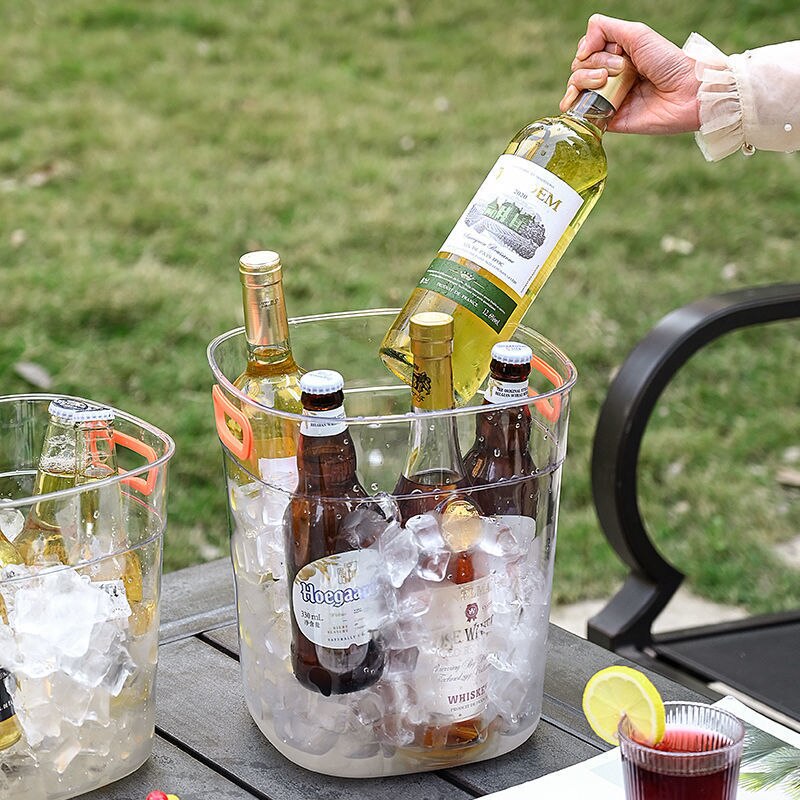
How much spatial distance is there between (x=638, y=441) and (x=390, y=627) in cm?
76

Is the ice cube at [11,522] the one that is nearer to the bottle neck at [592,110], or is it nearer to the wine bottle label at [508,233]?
the wine bottle label at [508,233]

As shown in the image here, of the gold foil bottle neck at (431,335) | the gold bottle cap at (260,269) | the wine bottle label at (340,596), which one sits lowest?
the wine bottle label at (340,596)

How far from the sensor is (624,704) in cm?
91

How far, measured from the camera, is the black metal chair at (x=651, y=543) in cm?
161

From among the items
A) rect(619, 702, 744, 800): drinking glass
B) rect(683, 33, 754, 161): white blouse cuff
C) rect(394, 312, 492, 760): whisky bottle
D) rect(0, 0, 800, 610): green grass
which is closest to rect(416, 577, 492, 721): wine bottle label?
rect(394, 312, 492, 760): whisky bottle

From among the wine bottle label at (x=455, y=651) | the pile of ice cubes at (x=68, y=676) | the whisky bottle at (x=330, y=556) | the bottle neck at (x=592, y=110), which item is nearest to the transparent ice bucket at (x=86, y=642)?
the pile of ice cubes at (x=68, y=676)

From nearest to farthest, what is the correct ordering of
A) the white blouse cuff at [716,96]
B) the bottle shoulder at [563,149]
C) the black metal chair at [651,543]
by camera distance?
1. the bottle shoulder at [563,149]
2. the white blouse cuff at [716,96]
3. the black metal chair at [651,543]

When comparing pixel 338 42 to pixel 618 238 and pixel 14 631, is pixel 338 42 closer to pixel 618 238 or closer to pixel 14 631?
pixel 618 238

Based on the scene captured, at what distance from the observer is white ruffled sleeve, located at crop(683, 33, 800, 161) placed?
1299mm

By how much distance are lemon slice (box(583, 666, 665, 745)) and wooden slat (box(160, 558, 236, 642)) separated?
452 millimetres

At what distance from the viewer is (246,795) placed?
3.25 ft

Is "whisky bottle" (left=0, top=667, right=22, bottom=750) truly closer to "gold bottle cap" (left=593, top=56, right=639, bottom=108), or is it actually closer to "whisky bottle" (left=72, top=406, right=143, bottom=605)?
"whisky bottle" (left=72, top=406, right=143, bottom=605)

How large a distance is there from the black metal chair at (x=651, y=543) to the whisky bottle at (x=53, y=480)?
2.68 feet

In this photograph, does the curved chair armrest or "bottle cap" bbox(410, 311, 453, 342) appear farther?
the curved chair armrest
